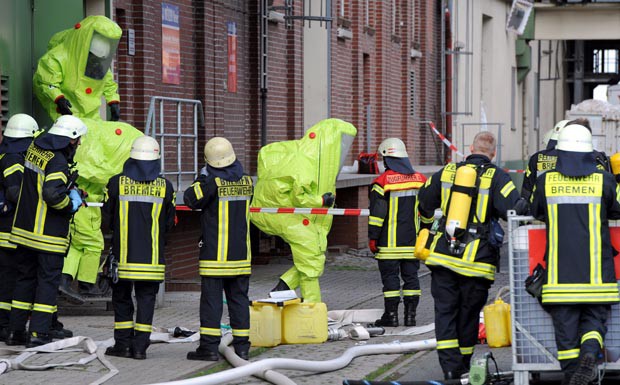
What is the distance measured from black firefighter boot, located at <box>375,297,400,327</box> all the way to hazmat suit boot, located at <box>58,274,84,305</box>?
9.48 feet

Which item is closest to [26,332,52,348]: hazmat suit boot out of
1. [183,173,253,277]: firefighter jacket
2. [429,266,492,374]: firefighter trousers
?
[183,173,253,277]: firefighter jacket

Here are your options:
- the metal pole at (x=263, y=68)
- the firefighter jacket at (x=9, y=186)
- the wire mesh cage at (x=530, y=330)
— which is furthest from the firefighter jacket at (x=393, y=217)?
the metal pole at (x=263, y=68)

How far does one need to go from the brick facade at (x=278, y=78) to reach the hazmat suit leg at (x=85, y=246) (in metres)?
2.71

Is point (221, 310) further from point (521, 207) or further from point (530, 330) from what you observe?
point (530, 330)

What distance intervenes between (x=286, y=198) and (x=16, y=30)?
329cm

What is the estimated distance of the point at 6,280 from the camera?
11.2m

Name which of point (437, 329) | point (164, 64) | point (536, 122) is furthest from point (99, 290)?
point (536, 122)

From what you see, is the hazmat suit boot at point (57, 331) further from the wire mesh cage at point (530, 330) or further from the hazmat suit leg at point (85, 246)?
the wire mesh cage at point (530, 330)

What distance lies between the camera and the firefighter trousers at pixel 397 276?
497 inches

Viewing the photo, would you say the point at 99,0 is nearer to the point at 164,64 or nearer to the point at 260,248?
the point at 164,64

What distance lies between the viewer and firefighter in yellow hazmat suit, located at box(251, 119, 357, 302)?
41.3 ft

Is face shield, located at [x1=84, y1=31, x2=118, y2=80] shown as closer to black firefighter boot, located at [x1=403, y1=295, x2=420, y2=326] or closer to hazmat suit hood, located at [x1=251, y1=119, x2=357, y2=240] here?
hazmat suit hood, located at [x1=251, y1=119, x2=357, y2=240]

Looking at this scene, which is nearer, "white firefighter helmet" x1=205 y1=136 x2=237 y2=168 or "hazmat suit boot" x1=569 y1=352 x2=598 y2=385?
"hazmat suit boot" x1=569 y1=352 x2=598 y2=385

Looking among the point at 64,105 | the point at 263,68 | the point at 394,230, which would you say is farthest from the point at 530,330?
the point at 263,68
